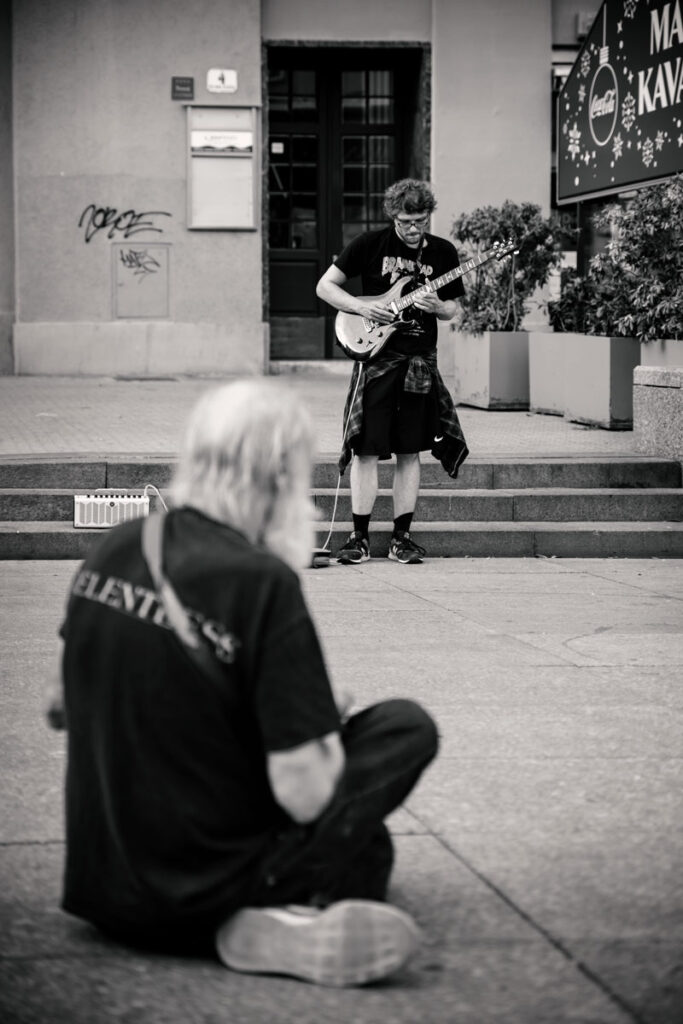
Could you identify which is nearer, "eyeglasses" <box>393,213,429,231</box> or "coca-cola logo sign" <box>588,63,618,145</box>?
"eyeglasses" <box>393,213,429,231</box>

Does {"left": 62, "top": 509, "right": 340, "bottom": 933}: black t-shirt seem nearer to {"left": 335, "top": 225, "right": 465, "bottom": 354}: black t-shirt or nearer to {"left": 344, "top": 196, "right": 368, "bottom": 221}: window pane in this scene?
{"left": 335, "top": 225, "right": 465, "bottom": 354}: black t-shirt

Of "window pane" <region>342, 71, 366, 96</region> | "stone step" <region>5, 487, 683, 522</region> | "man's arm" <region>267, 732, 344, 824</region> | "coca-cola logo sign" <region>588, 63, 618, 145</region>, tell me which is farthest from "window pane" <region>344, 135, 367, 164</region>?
"man's arm" <region>267, 732, 344, 824</region>

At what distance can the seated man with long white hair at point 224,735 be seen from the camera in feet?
9.98

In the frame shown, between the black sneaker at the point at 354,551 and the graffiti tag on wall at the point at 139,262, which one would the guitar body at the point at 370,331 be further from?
the graffiti tag on wall at the point at 139,262

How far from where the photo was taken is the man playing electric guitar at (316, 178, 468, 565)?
868 cm

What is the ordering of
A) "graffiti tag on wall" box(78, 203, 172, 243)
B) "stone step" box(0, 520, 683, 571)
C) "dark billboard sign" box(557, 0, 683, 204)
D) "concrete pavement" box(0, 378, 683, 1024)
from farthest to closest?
"graffiti tag on wall" box(78, 203, 172, 243) < "dark billboard sign" box(557, 0, 683, 204) < "stone step" box(0, 520, 683, 571) < "concrete pavement" box(0, 378, 683, 1024)

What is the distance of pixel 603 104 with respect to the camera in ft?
43.1

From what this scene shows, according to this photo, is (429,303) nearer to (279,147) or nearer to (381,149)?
(279,147)

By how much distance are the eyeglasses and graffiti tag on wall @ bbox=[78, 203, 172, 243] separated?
330 inches

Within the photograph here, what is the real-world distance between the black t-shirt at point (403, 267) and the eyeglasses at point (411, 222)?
0.16 metres

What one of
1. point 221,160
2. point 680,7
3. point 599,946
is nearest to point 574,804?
point 599,946

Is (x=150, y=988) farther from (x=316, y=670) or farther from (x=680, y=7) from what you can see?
(x=680, y=7)

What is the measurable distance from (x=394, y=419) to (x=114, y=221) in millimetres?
8587

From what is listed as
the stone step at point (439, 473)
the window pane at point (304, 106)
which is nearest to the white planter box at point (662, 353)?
the stone step at point (439, 473)
